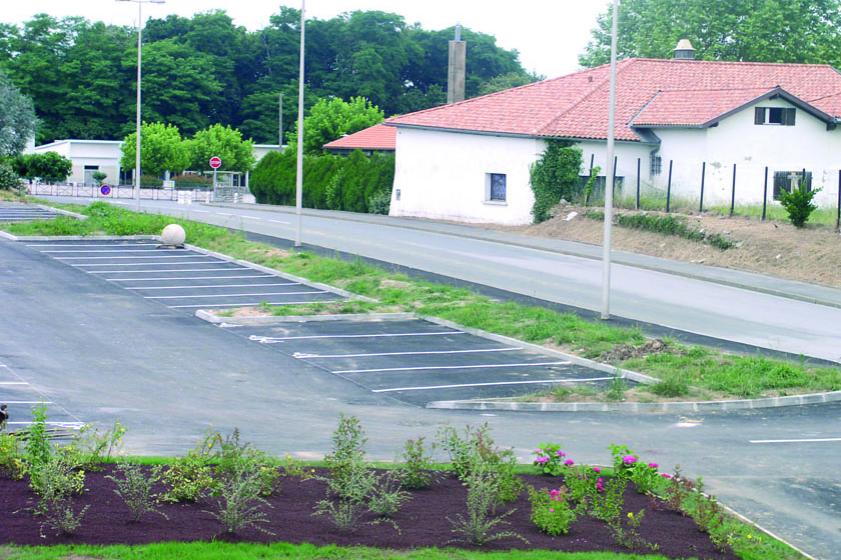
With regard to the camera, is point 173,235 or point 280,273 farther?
point 173,235

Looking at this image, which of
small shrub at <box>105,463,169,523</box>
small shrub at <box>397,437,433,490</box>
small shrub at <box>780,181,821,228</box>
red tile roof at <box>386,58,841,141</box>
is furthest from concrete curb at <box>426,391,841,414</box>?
red tile roof at <box>386,58,841,141</box>

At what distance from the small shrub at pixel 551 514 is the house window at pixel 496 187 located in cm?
3775

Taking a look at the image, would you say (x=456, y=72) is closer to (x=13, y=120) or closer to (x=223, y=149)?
(x=223, y=149)

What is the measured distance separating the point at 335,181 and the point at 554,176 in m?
16.5

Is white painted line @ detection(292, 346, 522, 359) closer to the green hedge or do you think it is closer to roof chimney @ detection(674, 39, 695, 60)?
the green hedge

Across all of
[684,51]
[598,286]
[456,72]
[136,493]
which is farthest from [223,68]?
[136,493]

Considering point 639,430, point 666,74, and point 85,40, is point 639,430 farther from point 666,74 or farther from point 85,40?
Result: point 85,40

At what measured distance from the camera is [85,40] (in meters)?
109

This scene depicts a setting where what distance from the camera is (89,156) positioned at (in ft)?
302

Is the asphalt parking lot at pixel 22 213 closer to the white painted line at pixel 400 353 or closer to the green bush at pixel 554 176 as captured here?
the green bush at pixel 554 176

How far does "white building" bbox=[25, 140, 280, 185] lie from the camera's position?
90375mm

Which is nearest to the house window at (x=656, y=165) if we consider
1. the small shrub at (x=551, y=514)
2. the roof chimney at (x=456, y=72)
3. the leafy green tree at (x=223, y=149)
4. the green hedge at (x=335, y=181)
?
the green hedge at (x=335, y=181)

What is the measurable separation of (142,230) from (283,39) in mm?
76317

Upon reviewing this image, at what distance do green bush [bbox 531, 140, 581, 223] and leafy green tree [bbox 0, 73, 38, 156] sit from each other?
42687mm
